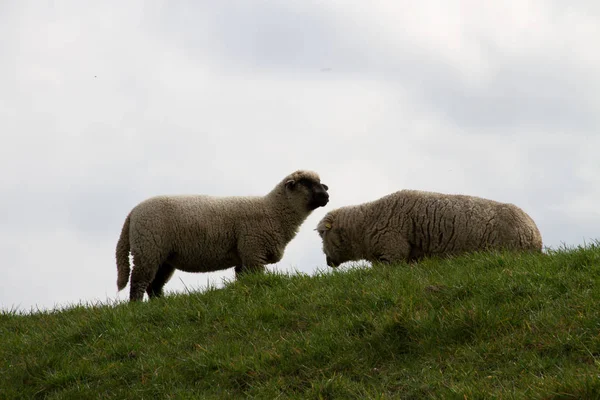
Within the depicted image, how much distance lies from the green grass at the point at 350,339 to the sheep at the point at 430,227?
1064 mm

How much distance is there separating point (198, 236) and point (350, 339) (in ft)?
14.4

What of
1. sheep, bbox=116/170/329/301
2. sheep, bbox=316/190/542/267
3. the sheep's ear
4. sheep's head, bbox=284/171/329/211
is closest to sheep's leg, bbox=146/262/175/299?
sheep, bbox=116/170/329/301

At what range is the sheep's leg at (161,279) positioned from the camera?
11484 millimetres

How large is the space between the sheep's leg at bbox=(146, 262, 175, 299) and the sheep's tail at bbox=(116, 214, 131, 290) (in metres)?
0.44

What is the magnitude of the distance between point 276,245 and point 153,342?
12.2 ft

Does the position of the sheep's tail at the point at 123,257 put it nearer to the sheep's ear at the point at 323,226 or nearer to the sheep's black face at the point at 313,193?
the sheep's black face at the point at 313,193

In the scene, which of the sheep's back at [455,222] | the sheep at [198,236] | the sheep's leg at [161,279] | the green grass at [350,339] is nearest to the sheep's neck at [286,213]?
the sheep at [198,236]

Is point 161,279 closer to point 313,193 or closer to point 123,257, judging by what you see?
point 123,257

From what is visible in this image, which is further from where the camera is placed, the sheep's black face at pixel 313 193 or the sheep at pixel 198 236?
the sheep's black face at pixel 313 193

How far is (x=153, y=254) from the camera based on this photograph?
35.4ft

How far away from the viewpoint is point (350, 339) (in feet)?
23.0

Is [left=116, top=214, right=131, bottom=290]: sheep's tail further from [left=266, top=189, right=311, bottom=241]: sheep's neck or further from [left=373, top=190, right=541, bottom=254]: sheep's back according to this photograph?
[left=373, top=190, right=541, bottom=254]: sheep's back

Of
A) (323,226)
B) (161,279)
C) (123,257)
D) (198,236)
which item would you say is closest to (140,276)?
(123,257)

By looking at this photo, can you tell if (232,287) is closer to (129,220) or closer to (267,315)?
(267,315)
